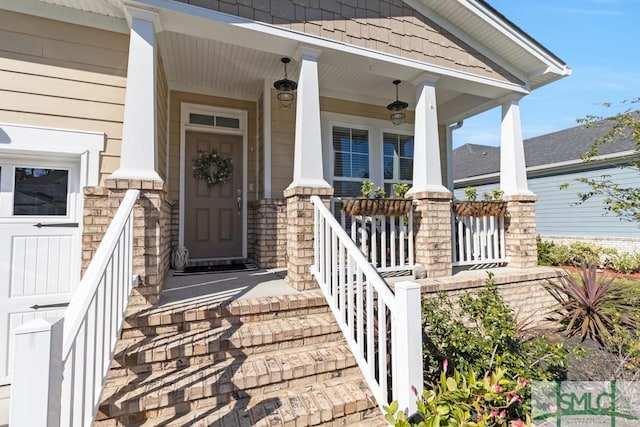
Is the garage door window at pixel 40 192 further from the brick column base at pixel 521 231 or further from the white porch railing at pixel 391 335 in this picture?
the brick column base at pixel 521 231

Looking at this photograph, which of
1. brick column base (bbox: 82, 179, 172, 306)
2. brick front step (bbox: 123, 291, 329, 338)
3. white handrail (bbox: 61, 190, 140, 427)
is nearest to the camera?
white handrail (bbox: 61, 190, 140, 427)

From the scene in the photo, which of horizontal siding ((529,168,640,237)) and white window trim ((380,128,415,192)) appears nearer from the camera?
white window trim ((380,128,415,192))

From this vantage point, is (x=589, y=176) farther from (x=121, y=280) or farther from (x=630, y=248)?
(x=121, y=280)

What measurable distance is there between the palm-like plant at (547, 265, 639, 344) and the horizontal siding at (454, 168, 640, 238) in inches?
180

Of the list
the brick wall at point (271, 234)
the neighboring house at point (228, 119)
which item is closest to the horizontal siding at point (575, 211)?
the neighboring house at point (228, 119)

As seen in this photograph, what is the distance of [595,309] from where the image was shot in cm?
344

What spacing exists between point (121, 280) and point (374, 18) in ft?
12.5

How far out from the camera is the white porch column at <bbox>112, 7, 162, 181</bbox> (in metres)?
2.62

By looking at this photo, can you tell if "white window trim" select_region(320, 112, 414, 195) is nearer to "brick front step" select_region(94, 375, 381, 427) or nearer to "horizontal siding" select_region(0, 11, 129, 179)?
"horizontal siding" select_region(0, 11, 129, 179)

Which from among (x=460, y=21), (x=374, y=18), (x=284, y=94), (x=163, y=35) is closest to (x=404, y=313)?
(x=284, y=94)

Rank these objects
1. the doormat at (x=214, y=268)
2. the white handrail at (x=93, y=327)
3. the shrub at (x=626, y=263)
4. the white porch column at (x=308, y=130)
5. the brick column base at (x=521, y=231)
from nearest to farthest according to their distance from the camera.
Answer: the white handrail at (x=93, y=327) → the white porch column at (x=308, y=130) → the doormat at (x=214, y=268) → the brick column base at (x=521, y=231) → the shrub at (x=626, y=263)

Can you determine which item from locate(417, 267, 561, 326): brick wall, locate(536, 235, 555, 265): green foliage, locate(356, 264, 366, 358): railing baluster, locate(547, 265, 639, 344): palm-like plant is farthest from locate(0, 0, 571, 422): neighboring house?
locate(536, 235, 555, 265): green foliage

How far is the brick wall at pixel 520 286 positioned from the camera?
142 inches

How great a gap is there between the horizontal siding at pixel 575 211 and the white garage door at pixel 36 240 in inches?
375
